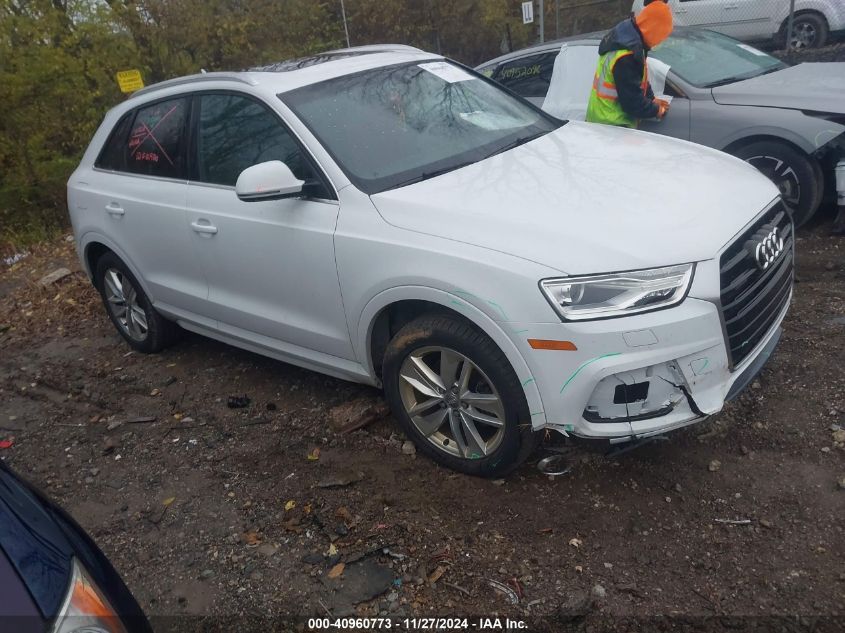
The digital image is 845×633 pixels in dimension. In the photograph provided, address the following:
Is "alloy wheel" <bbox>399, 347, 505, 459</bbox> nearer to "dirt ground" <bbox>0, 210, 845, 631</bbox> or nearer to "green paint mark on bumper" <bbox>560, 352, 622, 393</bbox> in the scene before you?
"dirt ground" <bbox>0, 210, 845, 631</bbox>

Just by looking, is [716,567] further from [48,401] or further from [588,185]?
[48,401]

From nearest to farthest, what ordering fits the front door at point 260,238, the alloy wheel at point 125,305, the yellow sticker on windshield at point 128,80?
1. the front door at point 260,238
2. the alloy wheel at point 125,305
3. the yellow sticker on windshield at point 128,80

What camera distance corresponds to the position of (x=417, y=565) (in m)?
2.93

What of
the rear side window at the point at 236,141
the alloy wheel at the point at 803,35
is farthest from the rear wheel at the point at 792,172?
the alloy wheel at the point at 803,35

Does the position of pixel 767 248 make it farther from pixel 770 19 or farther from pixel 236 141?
pixel 770 19

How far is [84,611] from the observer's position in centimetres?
177

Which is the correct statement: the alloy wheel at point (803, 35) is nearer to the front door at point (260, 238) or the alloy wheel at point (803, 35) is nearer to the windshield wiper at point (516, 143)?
the windshield wiper at point (516, 143)

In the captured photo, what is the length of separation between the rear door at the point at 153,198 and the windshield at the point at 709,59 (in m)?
3.84

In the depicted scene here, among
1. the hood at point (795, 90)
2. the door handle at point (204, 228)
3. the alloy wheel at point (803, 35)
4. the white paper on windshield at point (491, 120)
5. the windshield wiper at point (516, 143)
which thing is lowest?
the alloy wheel at point (803, 35)

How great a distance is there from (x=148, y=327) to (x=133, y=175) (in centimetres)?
105

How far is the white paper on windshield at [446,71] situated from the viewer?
4.23m

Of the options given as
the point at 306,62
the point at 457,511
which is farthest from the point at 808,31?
the point at 457,511

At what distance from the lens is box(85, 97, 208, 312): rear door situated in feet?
14.1

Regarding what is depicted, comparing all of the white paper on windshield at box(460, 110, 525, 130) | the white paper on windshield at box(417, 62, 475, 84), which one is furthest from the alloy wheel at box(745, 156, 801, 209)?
the white paper on windshield at box(417, 62, 475, 84)
